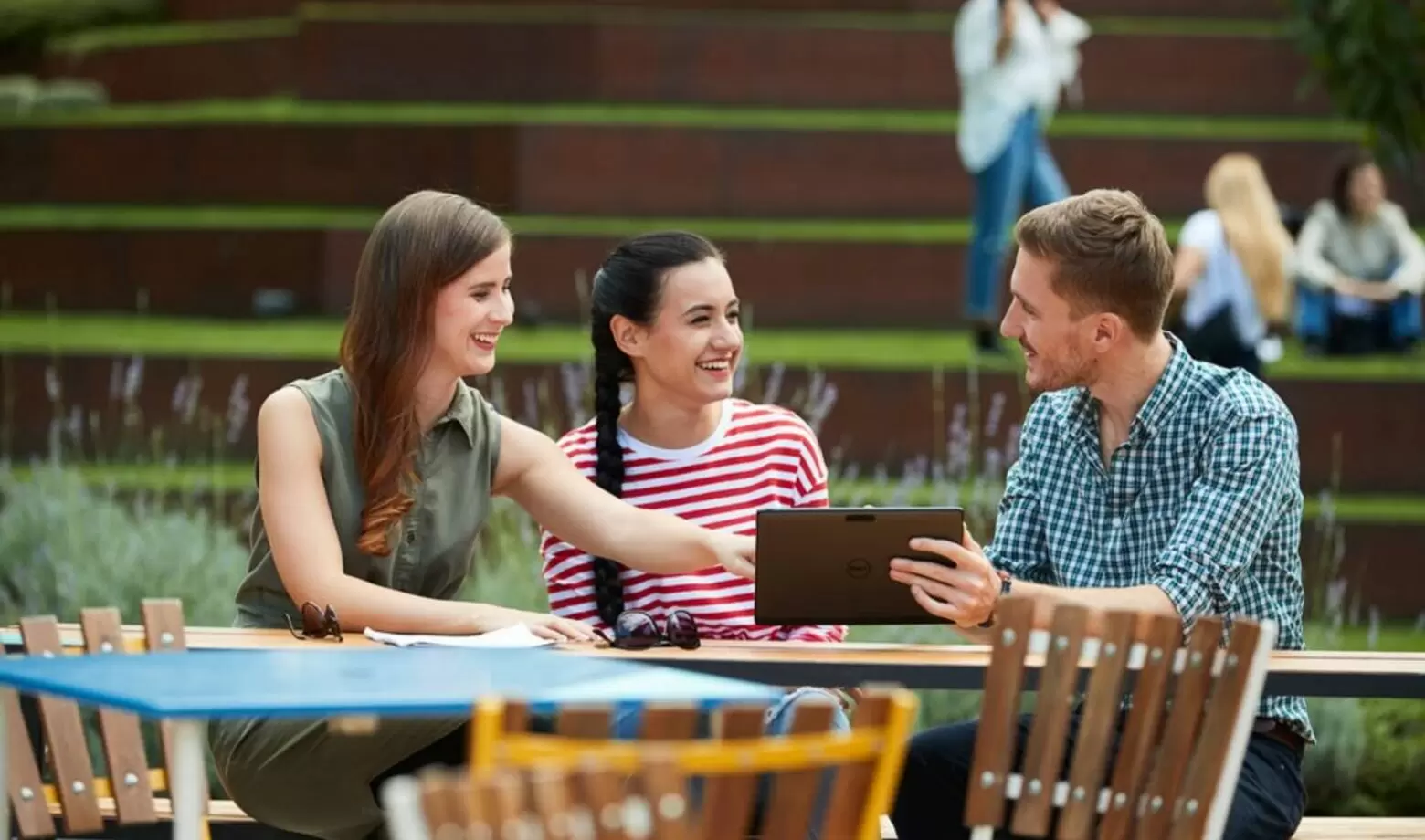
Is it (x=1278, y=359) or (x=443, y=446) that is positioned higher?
(x=443, y=446)

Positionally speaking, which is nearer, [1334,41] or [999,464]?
[1334,41]

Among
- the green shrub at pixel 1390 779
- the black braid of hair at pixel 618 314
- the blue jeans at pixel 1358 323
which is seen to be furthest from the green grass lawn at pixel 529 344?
the black braid of hair at pixel 618 314

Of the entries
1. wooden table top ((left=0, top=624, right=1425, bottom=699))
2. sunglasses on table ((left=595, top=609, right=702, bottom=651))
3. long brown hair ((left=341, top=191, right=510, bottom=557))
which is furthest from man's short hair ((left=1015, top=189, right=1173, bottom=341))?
long brown hair ((left=341, top=191, right=510, bottom=557))

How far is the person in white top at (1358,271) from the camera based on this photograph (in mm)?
10094

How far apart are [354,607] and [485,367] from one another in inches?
20.1

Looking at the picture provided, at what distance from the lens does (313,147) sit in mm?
11945

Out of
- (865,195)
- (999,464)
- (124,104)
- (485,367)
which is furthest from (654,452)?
(124,104)

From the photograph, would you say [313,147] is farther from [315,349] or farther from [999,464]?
[999,464]

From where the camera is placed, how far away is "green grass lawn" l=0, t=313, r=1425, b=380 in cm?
939

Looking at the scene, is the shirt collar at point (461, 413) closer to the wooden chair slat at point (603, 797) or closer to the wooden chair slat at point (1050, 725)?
the wooden chair slat at point (1050, 725)

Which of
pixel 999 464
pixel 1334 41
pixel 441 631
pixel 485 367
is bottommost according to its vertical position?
pixel 999 464

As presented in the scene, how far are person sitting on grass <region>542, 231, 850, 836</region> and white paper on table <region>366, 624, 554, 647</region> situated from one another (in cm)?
54

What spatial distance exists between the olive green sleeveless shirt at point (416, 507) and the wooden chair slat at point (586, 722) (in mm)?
1549

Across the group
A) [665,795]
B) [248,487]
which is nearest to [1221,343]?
[248,487]
